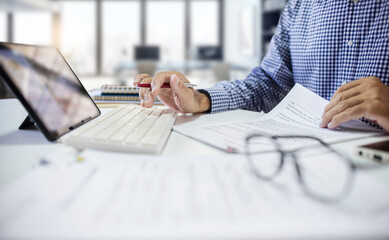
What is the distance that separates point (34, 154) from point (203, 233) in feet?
1.12

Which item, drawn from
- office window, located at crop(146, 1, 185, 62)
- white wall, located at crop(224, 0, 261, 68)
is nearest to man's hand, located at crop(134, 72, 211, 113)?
white wall, located at crop(224, 0, 261, 68)

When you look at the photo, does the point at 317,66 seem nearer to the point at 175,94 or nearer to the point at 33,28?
the point at 175,94

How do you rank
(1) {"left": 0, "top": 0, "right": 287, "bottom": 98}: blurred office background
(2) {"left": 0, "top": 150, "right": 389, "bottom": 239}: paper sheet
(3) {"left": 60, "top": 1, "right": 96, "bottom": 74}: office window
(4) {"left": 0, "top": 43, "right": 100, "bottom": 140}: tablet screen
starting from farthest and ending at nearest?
1. (3) {"left": 60, "top": 1, "right": 96, "bottom": 74}: office window
2. (1) {"left": 0, "top": 0, "right": 287, "bottom": 98}: blurred office background
3. (4) {"left": 0, "top": 43, "right": 100, "bottom": 140}: tablet screen
4. (2) {"left": 0, "top": 150, "right": 389, "bottom": 239}: paper sheet

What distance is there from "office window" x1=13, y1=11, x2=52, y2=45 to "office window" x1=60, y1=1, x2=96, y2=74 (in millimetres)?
287

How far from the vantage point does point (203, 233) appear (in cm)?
25

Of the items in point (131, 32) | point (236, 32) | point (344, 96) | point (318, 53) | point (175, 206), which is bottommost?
point (175, 206)

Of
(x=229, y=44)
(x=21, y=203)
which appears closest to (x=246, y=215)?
(x=21, y=203)

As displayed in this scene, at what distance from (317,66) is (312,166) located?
65 centimetres

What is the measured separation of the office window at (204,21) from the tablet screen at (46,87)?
19.1ft

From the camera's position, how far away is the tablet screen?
50 cm

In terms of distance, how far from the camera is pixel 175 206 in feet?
0.95

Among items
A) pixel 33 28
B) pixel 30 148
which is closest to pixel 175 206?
pixel 30 148

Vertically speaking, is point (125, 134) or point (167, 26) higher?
point (167, 26)

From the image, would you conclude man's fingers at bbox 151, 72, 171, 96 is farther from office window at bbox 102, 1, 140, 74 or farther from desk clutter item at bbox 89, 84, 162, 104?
office window at bbox 102, 1, 140, 74
